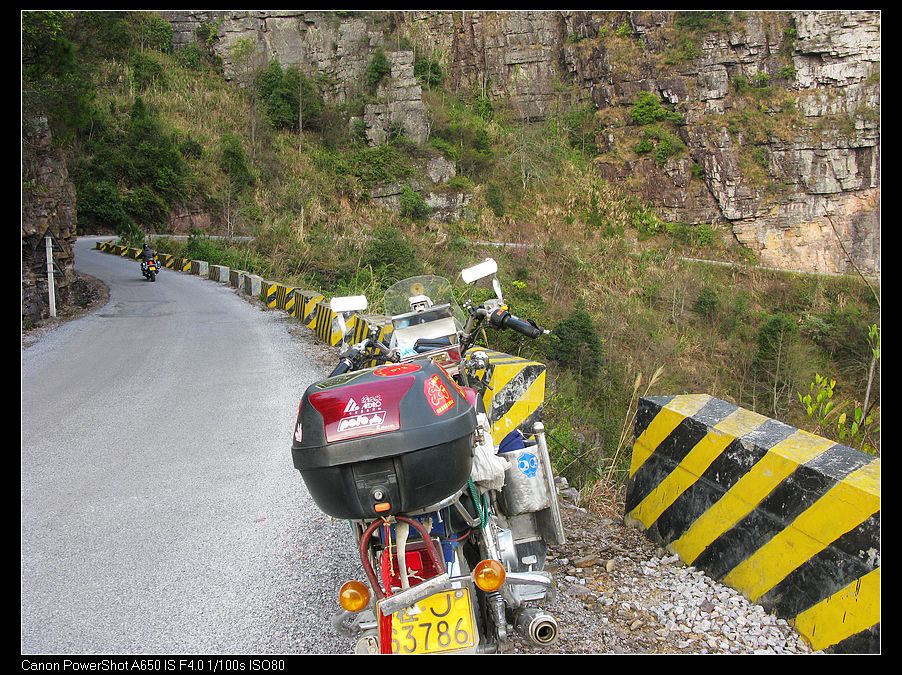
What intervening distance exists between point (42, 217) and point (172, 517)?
487 inches

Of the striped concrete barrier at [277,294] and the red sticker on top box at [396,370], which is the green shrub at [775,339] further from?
the red sticker on top box at [396,370]

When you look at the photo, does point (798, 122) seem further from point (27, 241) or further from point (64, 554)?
point (64, 554)

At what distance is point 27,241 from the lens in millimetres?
13773

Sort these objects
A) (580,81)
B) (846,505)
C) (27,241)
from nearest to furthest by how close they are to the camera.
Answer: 1. (846,505)
2. (27,241)
3. (580,81)

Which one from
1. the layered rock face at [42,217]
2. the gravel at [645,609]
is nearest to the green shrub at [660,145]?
the layered rock face at [42,217]

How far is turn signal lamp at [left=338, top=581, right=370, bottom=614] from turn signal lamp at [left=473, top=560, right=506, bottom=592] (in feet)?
1.29

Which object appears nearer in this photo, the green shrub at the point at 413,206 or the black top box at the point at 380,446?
the black top box at the point at 380,446

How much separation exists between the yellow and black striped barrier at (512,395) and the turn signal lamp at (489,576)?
7.97 feet

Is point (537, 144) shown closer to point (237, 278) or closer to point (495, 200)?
point (495, 200)

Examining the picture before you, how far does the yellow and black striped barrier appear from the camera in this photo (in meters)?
4.82

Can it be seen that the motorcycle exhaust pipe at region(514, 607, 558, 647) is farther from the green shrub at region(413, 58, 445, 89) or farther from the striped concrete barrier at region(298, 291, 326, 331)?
the green shrub at region(413, 58, 445, 89)

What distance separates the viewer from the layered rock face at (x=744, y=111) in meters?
41.1
